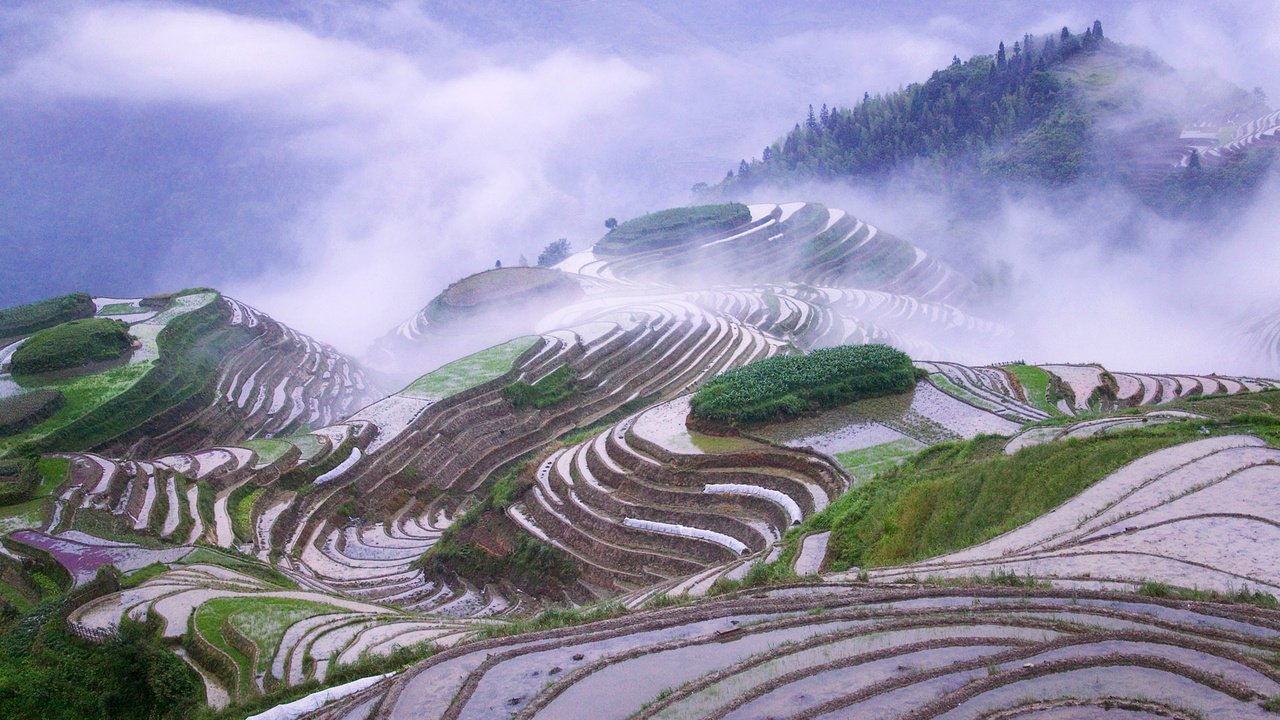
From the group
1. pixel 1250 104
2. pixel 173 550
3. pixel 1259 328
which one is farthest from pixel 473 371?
pixel 1250 104

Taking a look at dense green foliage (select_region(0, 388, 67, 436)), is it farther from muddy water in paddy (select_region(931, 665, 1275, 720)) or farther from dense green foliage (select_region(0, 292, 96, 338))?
muddy water in paddy (select_region(931, 665, 1275, 720))

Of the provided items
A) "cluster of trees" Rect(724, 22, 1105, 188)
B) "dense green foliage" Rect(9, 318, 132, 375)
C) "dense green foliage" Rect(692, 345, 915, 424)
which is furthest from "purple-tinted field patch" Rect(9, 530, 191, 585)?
"cluster of trees" Rect(724, 22, 1105, 188)

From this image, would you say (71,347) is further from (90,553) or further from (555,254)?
(555,254)

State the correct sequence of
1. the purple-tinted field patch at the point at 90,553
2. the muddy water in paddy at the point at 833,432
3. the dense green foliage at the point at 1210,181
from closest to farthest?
the purple-tinted field patch at the point at 90,553 → the muddy water in paddy at the point at 833,432 → the dense green foliage at the point at 1210,181

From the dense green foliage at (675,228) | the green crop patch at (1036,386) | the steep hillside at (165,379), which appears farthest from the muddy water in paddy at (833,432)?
the dense green foliage at (675,228)

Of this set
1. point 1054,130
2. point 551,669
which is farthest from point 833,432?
point 1054,130

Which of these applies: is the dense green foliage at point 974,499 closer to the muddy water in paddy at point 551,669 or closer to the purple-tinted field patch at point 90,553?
the muddy water in paddy at point 551,669
